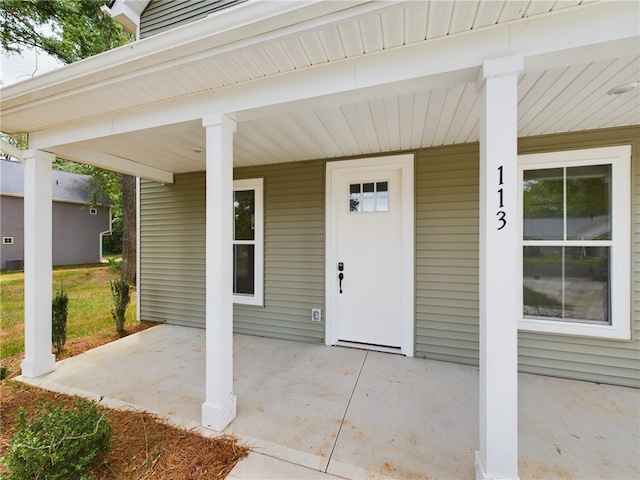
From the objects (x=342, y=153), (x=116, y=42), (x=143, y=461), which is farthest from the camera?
(x=116, y=42)

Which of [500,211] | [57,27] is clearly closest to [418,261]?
[500,211]

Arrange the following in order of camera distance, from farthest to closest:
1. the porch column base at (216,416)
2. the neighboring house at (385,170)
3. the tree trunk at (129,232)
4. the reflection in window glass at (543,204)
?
the tree trunk at (129,232) → the reflection in window glass at (543,204) → the porch column base at (216,416) → the neighboring house at (385,170)

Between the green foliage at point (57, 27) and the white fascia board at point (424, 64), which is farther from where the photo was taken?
the green foliage at point (57, 27)

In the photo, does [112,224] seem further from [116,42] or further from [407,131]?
[407,131]

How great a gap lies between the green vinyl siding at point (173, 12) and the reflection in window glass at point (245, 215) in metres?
2.55

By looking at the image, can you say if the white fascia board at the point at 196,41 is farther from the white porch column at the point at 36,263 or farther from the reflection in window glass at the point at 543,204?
the reflection in window glass at the point at 543,204

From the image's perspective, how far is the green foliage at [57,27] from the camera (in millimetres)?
6395

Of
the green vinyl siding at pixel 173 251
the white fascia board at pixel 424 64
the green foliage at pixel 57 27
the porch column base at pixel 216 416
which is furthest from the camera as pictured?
the green foliage at pixel 57 27

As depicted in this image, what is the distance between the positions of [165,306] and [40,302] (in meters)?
1.77

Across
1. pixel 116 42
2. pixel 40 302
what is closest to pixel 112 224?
pixel 116 42

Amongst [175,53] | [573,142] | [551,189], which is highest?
[175,53]

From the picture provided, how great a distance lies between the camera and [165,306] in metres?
4.54

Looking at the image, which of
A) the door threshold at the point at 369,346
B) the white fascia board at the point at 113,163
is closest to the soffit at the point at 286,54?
the white fascia board at the point at 113,163

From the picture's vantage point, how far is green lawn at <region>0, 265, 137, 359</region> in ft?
13.5
